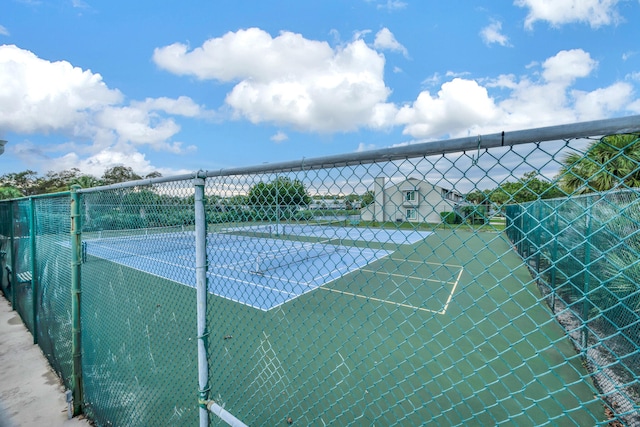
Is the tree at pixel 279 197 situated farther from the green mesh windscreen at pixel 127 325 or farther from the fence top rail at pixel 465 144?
the green mesh windscreen at pixel 127 325

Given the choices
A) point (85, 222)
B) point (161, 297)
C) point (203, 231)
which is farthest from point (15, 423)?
point (161, 297)

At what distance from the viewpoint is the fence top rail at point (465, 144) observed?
0.93 metres

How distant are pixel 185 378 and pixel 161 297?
144 inches

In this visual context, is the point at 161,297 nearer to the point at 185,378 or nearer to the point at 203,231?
the point at 185,378

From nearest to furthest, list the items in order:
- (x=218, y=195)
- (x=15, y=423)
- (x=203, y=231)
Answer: (x=203, y=231) → (x=218, y=195) → (x=15, y=423)

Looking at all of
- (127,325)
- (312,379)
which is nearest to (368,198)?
(127,325)

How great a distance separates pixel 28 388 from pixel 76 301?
5.32 ft

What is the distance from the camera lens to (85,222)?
3152mm

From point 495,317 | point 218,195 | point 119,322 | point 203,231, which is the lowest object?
point 495,317

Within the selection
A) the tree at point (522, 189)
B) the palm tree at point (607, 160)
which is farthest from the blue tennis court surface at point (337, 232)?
the palm tree at point (607, 160)

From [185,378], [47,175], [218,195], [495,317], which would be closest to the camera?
[218,195]

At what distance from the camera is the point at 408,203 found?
131 cm

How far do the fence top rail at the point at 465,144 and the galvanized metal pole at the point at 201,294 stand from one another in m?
0.33

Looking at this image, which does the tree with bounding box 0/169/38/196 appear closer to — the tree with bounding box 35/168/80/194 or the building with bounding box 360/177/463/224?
the tree with bounding box 35/168/80/194
